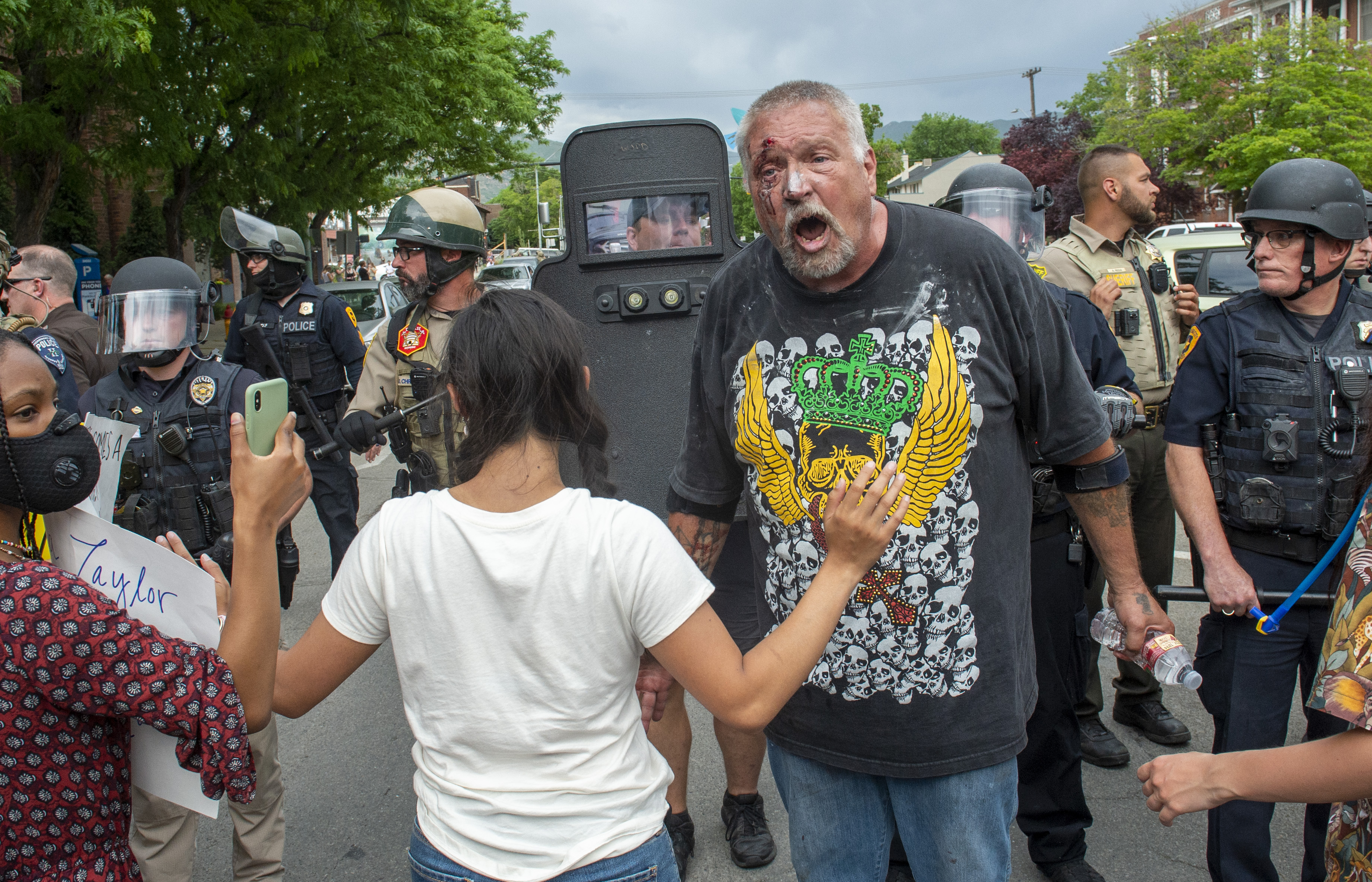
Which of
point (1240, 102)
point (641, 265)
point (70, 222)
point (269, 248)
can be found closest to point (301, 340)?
point (269, 248)

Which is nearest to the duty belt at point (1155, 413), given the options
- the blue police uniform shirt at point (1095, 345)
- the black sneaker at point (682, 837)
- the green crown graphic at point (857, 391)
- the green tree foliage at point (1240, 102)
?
the blue police uniform shirt at point (1095, 345)

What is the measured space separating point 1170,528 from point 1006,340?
2578 millimetres

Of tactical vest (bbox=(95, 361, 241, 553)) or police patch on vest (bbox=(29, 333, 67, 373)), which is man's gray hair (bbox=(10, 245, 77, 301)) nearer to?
police patch on vest (bbox=(29, 333, 67, 373))

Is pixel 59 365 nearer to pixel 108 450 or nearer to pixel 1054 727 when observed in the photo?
pixel 108 450

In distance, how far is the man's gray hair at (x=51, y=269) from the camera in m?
5.02

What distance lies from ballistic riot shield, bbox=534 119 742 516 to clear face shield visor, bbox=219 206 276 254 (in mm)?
2130

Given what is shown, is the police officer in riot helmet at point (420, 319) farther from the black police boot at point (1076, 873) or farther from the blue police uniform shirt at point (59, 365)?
the black police boot at point (1076, 873)

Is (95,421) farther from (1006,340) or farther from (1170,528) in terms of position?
(1170,528)

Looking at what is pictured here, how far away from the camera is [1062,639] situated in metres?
3.08

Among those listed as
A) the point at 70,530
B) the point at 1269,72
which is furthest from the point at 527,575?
the point at 1269,72

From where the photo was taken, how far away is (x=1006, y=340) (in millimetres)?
2021

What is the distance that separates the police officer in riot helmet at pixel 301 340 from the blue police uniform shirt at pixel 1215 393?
3.99m

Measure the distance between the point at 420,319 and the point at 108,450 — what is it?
2236mm

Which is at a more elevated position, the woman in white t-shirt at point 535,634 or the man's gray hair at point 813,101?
the man's gray hair at point 813,101
